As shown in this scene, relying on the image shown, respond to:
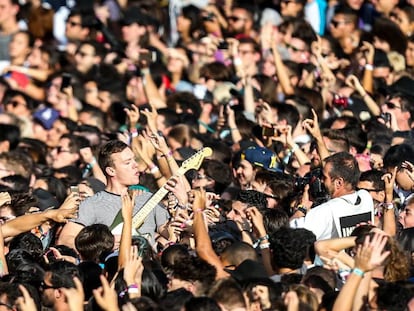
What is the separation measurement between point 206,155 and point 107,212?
2.93 ft

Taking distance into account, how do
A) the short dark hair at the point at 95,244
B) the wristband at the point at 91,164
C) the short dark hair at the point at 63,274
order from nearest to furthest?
the short dark hair at the point at 63,274 < the short dark hair at the point at 95,244 < the wristband at the point at 91,164

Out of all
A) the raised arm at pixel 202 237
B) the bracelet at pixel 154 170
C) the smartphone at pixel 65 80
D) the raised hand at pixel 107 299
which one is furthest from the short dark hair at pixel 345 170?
the smartphone at pixel 65 80

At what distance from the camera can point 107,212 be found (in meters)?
11.2

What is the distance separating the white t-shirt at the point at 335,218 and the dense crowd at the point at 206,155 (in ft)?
0.04

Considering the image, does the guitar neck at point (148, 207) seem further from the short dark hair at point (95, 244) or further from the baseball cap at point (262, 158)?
the baseball cap at point (262, 158)

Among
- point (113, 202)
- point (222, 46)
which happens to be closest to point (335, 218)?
point (113, 202)

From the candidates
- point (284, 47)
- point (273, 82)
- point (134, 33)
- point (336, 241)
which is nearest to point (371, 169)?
point (336, 241)

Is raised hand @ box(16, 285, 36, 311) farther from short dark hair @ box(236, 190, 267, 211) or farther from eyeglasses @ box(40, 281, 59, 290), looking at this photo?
short dark hair @ box(236, 190, 267, 211)

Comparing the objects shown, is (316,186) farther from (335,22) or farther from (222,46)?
(335,22)

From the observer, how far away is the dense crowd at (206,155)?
9414mm

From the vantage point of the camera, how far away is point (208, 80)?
54.7 ft

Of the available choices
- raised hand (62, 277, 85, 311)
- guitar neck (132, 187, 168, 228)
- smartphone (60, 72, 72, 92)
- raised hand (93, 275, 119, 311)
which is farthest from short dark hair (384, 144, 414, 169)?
smartphone (60, 72, 72, 92)

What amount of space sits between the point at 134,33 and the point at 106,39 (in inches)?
41.7

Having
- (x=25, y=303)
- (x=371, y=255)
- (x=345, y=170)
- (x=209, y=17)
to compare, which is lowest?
(x=209, y=17)
